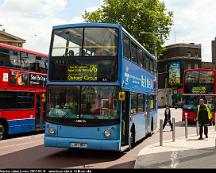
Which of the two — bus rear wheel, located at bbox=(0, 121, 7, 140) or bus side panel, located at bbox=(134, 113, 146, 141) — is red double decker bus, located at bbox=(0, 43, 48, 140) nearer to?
bus rear wheel, located at bbox=(0, 121, 7, 140)

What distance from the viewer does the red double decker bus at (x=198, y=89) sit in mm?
30719

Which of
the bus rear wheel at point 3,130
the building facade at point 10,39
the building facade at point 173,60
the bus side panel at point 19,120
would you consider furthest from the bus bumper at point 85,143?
the building facade at point 173,60

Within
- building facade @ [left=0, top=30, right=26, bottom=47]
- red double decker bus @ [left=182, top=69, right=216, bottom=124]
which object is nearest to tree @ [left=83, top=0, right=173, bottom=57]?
building facade @ [left=0, top=30, right=26, bottom=47]

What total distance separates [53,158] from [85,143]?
109 cm

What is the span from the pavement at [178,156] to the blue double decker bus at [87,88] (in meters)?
1.10

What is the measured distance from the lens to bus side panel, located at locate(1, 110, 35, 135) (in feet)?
62.4

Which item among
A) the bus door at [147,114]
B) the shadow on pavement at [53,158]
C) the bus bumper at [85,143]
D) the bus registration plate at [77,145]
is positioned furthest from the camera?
the bus door at [147,114]

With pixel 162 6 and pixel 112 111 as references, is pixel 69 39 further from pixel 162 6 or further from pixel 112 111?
pixel 162 6

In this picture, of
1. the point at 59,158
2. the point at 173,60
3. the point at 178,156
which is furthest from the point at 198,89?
the point at 173,60

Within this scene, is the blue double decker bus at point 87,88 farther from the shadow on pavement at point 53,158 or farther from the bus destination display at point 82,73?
the shadow on pavement at point 53,158

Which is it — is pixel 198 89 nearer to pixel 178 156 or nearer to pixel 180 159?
pixel 178 156

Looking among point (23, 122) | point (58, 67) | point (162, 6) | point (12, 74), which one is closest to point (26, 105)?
point (23, 122)

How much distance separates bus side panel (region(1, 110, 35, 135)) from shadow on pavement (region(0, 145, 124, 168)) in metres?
3.92

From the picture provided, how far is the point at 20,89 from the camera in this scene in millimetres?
19750
